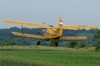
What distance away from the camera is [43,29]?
7806cm

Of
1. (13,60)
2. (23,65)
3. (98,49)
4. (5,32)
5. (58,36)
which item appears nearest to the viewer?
(23,65)

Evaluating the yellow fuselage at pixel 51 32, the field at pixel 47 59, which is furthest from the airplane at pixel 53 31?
the field at pixel 47 59

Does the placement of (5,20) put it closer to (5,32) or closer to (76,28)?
(76,28)

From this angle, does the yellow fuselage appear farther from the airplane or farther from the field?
the field

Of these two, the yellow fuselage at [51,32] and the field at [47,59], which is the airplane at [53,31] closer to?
the yellow fuselage at [51,32]

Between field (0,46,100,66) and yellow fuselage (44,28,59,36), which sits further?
yellow fuselage (44,28,59,36)

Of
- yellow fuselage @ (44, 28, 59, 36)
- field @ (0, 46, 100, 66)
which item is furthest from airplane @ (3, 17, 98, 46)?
field @ (0, 46, 100, 66)

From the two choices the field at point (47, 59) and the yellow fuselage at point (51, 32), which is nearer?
the field at point (47, 59)

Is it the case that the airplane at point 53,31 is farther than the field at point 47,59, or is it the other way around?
the airplane at point 53,31

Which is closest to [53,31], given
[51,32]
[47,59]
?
[51,32]

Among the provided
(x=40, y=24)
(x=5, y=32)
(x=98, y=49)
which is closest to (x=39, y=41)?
(x=40, y=24)

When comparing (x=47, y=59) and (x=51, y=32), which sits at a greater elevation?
(x=51, y=32)

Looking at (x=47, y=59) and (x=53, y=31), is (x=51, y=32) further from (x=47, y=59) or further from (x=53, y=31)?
(x=47, y=59)

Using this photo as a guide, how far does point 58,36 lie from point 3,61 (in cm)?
5046
